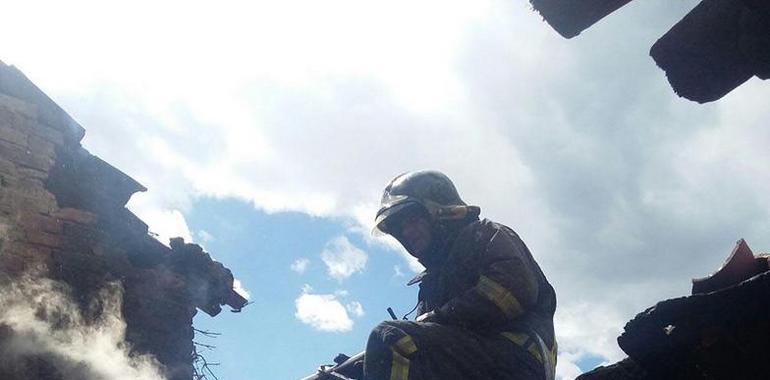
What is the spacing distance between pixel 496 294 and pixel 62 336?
4.36 meters

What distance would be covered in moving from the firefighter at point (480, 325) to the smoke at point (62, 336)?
344 cm

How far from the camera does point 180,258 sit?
6.68 metres

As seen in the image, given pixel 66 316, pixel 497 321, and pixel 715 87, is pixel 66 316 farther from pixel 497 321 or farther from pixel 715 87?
pixel 715 87

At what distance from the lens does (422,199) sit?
4.69m

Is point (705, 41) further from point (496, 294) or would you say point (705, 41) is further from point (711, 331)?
point (496, 294)

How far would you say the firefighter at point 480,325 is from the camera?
3.24 meters

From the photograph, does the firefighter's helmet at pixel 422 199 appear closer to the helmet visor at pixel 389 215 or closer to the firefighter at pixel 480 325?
the helmet visor at pixel 389 215

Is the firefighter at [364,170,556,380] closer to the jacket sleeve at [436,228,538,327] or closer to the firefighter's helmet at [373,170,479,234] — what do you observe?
the jacket sleeve at [436,228,538,327]

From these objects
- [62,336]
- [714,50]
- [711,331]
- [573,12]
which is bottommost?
[711,331]

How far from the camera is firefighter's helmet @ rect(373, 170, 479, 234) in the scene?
4586 millimetres

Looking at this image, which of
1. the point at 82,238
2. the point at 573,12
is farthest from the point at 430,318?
the point at 82,238

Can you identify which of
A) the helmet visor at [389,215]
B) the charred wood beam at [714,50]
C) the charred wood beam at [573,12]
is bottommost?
the charred wood beam at [714,50]

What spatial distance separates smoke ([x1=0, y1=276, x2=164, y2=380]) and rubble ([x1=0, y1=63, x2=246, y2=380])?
1.8 inches

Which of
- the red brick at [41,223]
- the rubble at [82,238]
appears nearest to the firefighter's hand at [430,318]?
the rubble at [82,238]
